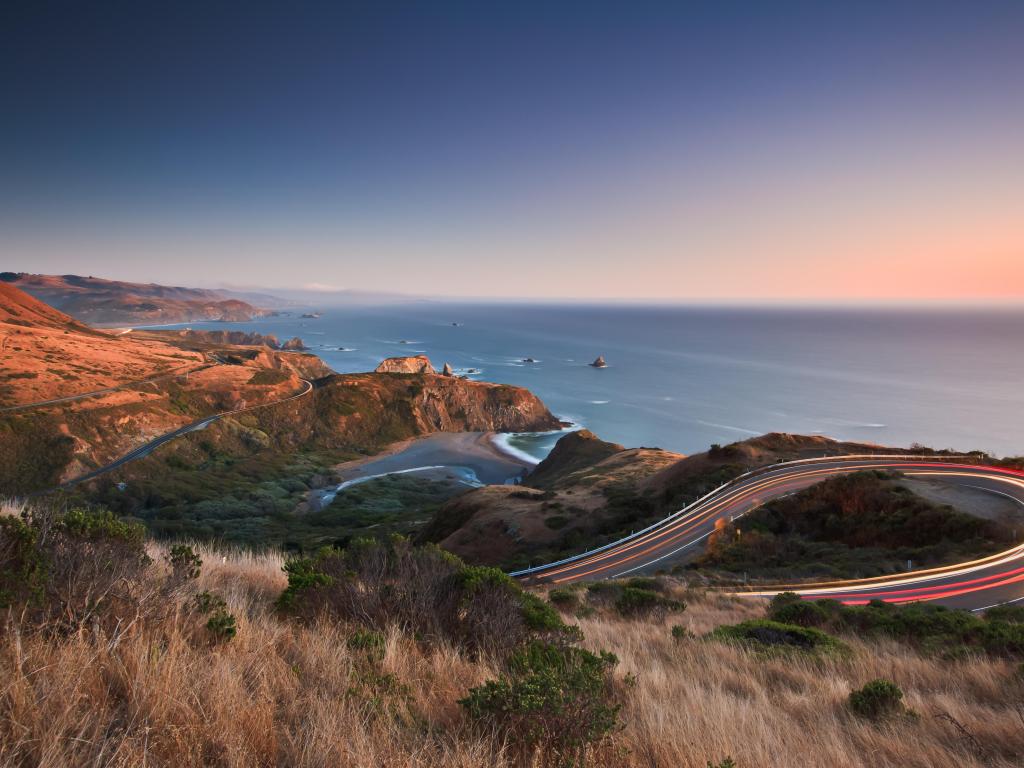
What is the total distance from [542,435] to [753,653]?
105m

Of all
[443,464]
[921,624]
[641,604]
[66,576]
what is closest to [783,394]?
[443,464]

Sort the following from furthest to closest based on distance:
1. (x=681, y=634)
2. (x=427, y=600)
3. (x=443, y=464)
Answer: (x=443, y=464) → (x=681, y=634) → (x=427, y=600)

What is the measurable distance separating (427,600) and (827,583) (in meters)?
22.0

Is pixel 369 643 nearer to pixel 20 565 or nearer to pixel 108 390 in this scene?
pixel 20 565

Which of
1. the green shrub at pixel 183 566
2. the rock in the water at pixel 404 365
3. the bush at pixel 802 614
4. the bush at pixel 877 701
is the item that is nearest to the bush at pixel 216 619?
the green shrub at pixel 183 566

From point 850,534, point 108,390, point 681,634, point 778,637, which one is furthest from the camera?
point 108,390

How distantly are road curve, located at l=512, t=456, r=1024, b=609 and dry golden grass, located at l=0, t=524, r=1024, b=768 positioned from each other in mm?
16845

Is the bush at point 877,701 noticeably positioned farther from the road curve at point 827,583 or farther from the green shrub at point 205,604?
the road curve at point 827,583

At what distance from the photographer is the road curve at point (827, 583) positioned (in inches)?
782

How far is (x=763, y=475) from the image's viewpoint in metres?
41.3

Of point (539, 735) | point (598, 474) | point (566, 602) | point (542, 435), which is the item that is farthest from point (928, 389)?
point (539, 735)

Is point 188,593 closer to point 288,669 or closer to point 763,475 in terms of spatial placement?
point 288,669

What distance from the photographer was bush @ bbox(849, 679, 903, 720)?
5012 millimetres

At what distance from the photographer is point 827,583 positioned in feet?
69.2
